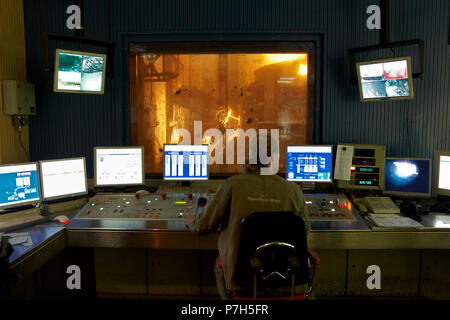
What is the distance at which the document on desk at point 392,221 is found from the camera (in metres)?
2.20

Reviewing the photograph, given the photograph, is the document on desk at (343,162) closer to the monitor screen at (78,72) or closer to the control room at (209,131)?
the control room at (209,131)

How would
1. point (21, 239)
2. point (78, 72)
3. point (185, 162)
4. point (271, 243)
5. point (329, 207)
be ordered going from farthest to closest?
point (185, 162)
point (78, 72)
point (329, 207)
point (21, 239)
point (271, 243)

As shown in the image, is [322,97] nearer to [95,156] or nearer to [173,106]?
[173,106]

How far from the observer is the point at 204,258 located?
2.76m

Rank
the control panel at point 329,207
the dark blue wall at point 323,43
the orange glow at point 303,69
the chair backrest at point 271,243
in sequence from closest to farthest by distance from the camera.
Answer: the chair backrest at point 271,243 → the control panel at point 329,207 → the dark blue wall at point 323,43 → the orange glow at point 303,69

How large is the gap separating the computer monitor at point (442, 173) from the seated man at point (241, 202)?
5.34 ft

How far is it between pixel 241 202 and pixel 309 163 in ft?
4.51

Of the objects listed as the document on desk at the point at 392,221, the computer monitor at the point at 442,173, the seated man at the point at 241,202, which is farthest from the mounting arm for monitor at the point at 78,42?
the computer monitor at the point at 442,173

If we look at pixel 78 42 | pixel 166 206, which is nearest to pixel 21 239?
pixel 166 206

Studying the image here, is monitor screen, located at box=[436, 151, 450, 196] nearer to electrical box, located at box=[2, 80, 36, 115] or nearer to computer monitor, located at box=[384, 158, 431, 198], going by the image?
computer monitor, located at box=[384, 158, 431, 198]

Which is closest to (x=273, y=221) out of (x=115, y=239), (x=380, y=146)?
(x=115, y=239)

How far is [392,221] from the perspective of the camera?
2.27 m

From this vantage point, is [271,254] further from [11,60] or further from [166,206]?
[11,60]
